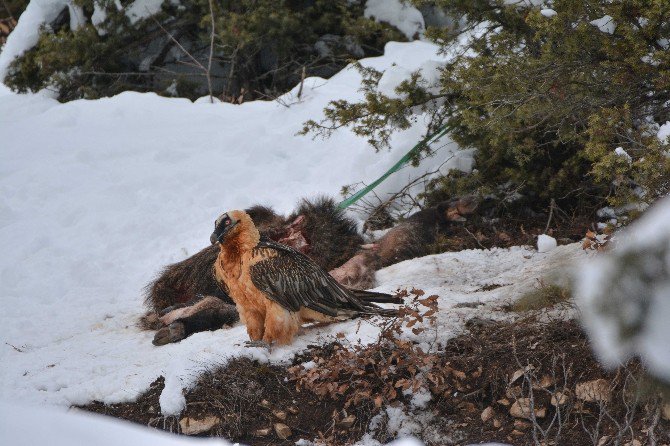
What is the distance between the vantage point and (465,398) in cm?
481

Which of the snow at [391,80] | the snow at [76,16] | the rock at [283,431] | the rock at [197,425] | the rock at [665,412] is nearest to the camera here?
the rock at [665,412]

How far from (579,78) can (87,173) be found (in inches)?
217

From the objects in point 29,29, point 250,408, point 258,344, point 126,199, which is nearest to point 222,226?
point 258,344

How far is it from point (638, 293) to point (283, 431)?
3026 mm

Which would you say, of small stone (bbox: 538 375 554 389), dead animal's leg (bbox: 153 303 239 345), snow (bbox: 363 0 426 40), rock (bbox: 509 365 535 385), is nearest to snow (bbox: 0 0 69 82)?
snow (bbox: 363 0 426 40)

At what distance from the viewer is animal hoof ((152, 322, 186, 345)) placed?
20.3 ft

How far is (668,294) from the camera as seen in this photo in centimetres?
205

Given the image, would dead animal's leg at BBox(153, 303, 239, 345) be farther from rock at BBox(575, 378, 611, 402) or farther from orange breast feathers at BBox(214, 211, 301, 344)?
rock at BBox(575, 378, 611, 402)

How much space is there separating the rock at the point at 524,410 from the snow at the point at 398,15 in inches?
315

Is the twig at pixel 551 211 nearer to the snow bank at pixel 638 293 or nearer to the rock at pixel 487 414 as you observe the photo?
the rock at pixel 487 414

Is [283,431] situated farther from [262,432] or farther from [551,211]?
[551,211]

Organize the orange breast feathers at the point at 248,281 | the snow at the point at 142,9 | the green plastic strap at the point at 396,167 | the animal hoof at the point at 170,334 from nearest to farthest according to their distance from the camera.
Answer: the orange breast feathers at the point at 248,281
the animal hoof at the point at 170,334
the green plastic strap at the point at 396,167
the snow at the point at 142,9

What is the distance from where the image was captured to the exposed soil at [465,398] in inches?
177

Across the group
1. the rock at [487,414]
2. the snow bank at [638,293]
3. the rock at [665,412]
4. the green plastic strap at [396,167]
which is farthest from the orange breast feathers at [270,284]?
the snow bank at [638,293]
